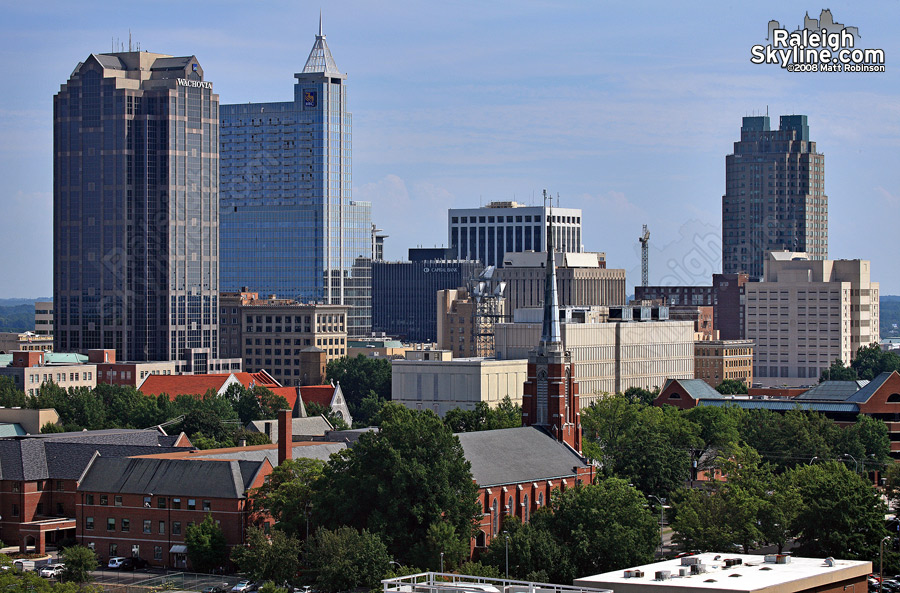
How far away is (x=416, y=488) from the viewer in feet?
463

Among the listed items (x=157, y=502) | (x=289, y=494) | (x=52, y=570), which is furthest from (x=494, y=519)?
(x=52, y=570)

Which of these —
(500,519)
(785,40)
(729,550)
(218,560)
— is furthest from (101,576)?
(785,40)

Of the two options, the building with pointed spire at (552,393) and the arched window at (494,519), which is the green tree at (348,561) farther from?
the building with pointed spire at (552,393)

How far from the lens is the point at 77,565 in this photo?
460ft

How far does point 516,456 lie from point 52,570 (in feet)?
151

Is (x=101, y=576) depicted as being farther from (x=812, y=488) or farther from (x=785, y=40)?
(x=785, y=40)

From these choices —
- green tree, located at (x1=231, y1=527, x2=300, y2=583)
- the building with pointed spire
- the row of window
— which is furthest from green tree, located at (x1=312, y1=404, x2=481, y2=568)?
the building with pointed spire

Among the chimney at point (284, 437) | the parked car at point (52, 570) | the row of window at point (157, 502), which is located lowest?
the parked car at point (52, 570)

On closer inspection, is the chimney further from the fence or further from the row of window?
the fence

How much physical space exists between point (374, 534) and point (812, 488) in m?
41.5

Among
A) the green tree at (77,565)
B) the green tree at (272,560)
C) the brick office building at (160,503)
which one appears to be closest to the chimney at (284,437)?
the brick office building at (160,503)

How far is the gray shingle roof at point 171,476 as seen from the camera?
151 m

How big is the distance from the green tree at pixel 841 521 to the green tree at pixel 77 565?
62.1m

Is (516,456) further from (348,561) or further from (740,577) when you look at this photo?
(740,577)
